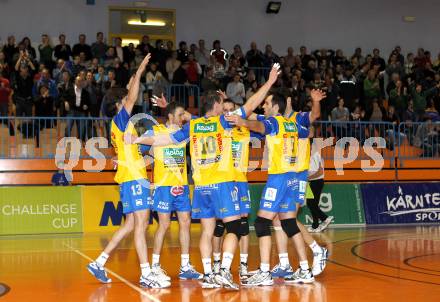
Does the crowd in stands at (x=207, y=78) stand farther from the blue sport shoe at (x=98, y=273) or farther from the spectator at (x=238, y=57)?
the blue sport shoe at (x=98, y=273)

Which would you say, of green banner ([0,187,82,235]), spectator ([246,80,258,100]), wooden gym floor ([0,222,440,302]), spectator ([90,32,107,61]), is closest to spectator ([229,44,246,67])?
spectator ([246,80,258,100])

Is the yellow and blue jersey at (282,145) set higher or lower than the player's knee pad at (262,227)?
higher

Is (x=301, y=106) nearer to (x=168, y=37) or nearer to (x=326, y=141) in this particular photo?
(x=326, y=141)

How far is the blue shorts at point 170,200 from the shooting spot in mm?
10594

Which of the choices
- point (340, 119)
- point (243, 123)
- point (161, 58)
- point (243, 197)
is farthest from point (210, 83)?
point (243, 123)

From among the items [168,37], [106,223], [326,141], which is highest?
[168,37]

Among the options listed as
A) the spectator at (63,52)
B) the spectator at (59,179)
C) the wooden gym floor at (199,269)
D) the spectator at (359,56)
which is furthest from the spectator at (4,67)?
the spectator at (359,56)

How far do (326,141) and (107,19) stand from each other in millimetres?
11736

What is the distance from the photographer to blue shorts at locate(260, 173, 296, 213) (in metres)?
10.0

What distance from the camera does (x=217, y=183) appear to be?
31.7 feet

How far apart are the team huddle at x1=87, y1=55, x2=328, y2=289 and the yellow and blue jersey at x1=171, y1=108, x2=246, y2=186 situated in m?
0.01

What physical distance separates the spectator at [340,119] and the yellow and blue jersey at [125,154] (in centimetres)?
1392

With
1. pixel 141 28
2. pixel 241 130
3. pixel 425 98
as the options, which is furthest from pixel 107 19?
pixel 241 130

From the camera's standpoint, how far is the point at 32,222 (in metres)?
17.9
